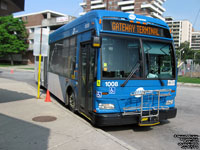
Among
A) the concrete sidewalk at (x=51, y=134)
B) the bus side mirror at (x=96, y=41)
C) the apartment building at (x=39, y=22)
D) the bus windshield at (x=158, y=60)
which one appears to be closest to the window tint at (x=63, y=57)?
the concrete sidewalk at (x=51, y=134)

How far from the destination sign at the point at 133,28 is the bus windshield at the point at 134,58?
0.85ft

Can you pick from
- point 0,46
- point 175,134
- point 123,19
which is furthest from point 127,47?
point 0,46

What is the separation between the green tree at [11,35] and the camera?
190ft

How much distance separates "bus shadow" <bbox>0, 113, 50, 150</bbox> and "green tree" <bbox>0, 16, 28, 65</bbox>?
57.3 m

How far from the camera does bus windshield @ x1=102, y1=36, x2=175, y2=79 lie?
558 cm

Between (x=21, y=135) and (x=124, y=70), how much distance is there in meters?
3.08

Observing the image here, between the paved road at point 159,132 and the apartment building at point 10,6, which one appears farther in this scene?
the apartment building at point 10,6

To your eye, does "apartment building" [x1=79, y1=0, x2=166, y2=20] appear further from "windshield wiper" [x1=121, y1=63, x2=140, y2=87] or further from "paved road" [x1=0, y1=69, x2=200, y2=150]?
"windshield wiper" [x1=121, y1=63, x2=140, y2=87]

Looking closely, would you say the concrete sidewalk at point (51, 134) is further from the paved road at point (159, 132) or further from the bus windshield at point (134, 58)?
the bus windshield at point (134, 58)

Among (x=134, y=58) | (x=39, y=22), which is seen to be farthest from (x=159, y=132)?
(x=39, y=22)

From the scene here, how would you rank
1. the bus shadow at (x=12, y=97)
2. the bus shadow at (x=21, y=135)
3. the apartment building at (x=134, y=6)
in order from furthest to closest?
the apartment building at (x=134, y=6) → the bus shadow at (x=12, y=97) → the bus shadow at (x=21, y=135)

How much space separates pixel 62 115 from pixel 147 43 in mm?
3621

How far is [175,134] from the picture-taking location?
5879mm

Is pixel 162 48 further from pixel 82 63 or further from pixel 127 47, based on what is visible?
pixel 82 63
